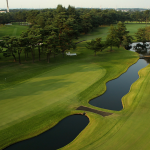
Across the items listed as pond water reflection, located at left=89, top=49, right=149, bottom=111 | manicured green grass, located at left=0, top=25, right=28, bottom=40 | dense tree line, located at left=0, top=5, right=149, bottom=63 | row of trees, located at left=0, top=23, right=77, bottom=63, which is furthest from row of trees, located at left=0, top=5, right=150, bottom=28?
pond water reflection, located at left=89, top=49, right=149, bottom=111

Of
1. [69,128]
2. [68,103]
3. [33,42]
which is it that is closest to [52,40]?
[33,42]

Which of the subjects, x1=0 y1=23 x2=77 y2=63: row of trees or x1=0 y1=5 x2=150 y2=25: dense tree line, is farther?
x1=0 y1=5 x2=150 y2=25: dense tree line

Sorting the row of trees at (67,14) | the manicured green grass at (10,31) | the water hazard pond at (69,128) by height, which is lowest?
the water hazard pond at (69,128)

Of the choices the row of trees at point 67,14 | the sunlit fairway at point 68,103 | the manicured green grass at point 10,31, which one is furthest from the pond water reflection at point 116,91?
the manicured green grass at point 10,31

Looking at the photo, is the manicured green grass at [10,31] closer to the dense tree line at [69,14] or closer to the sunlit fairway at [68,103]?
the dense tree line at [69,14]

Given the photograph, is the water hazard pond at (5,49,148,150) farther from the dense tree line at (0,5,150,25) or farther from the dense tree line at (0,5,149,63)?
the dense tree line at (0,5,150,25)

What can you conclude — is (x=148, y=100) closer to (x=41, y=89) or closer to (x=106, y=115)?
(x=106, y=115)

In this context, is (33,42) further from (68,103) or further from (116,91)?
(116,91)

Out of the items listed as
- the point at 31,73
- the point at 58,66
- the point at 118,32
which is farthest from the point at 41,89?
the point at 118,32
